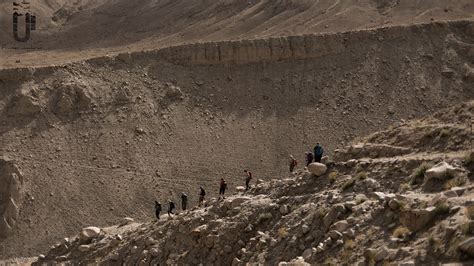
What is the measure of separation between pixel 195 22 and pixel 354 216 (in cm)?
3776

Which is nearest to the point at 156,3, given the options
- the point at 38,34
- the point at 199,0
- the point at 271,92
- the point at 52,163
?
the point at 199,0

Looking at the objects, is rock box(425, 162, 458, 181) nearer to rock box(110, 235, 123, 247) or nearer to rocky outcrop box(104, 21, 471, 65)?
rock box(110, 235, 123, 247)

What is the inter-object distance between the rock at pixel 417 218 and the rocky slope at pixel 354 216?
0.05 ft

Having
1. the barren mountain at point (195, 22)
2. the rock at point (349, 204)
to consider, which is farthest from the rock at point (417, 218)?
the barren mountain at point (195, 22)

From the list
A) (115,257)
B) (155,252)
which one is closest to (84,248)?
(115,257)

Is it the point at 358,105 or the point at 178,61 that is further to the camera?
the point at 178,61

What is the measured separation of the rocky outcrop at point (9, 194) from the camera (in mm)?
34219

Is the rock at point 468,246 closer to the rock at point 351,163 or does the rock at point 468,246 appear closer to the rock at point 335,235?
the rock at point 335,235

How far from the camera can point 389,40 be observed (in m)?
42.0

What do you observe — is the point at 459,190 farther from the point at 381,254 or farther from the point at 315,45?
the point at 315,45

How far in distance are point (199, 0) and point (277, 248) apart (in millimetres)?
41452

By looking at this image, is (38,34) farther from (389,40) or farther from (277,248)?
(277,248)

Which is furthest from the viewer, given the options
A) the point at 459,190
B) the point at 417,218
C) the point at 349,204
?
the point at 349,204

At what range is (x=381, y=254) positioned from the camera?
1189cm
